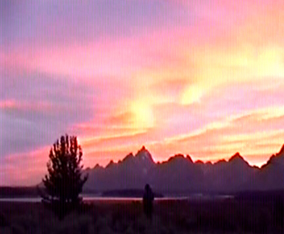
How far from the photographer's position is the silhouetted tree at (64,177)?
39000 millimetres

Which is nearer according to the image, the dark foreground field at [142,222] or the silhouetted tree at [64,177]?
the dark foreground field at [142,222]

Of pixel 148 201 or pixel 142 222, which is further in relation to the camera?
pixel 148 201

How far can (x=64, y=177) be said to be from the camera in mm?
39312

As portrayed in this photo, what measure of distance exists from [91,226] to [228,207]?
19.2 meters

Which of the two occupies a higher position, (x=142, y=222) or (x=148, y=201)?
(x=148, y=201)

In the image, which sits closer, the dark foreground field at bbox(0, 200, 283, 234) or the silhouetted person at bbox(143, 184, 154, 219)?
the dark foreground field at bbox(0, 200, 283, 234)

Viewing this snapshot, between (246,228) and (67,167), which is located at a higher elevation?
(67,167)

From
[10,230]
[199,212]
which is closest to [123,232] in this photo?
[10,230]

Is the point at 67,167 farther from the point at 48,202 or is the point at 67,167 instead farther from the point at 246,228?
the point at 246,228

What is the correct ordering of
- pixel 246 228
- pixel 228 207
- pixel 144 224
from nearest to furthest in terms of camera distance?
pixel 144 224
pixel 246 228
pixel 228 207

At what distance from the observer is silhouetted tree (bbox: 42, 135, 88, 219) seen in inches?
1535

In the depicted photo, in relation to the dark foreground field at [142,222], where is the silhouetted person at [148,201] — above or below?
above

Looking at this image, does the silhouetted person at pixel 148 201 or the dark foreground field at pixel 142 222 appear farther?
the silhouetted person at pixel 148 201

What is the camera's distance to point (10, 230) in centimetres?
3198
